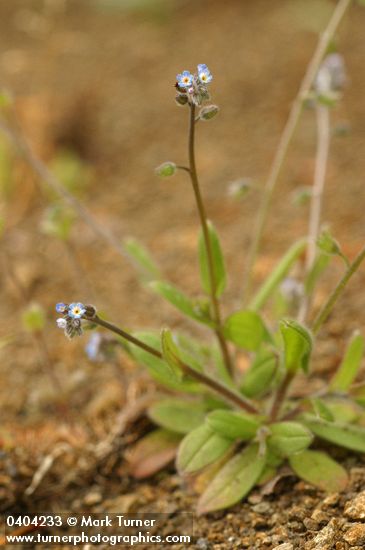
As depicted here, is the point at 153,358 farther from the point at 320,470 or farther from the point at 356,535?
the point at 356,535

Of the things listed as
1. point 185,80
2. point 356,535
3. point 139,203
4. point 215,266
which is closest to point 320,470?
point 356,535

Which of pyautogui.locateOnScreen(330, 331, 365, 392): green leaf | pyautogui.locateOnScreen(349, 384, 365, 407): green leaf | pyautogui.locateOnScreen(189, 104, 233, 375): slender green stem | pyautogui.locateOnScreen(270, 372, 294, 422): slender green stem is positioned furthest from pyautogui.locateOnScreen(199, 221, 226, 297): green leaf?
pyautogui.locateOnScreen(349, 384, 365, 407): green leaf

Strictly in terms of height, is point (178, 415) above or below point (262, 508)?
above

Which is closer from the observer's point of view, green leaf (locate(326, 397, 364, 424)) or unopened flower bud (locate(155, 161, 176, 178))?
unopened flower bud (locate(155, 161, 176, 178))

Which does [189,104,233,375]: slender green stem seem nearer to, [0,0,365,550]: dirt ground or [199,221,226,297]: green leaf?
[199,221,226,297]: green leaf

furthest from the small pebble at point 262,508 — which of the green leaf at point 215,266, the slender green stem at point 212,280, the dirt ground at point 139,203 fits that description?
the green leaf at point 215,266

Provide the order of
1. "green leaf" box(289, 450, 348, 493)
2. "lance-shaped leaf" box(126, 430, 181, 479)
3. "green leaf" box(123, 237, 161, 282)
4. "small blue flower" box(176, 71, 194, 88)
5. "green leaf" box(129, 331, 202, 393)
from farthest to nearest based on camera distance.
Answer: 1. "green leaf" box(123, 237, 161, 282)
2. "lance-shaped leaf" box(126, 430, 181, 479)
3. "green leaf" box(129, 331, 202, 393)
4. "green leaf" box(289, 450, 348, 493)
5. "small blue flower" box(176, 71, 194, 88)

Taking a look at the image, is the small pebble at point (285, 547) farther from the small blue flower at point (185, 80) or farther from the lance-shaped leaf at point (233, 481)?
the small blue flower at point (185, 80)
